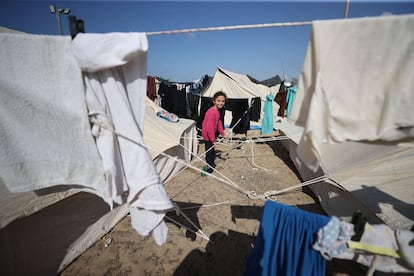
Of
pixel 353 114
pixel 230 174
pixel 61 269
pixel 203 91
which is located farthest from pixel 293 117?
pixel 203 91

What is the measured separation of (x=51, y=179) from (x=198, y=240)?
81.8 inches

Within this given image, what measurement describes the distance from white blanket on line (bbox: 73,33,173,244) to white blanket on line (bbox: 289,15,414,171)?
36.7 inches

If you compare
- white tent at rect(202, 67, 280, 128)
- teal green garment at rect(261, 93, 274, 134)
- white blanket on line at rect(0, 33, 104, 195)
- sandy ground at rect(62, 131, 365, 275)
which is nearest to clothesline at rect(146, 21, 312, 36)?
white blanket on line at rect(0, 33, 104, 195)

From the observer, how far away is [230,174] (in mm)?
4652

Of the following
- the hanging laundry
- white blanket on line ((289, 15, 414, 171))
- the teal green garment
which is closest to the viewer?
white blanket on line ((289, 15, 414, 171))

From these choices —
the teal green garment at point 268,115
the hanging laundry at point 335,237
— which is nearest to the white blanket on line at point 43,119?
the hanging laundry at point 335,237

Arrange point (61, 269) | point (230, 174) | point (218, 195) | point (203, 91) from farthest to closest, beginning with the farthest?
point (203, 91)
point (230, 174)
point (218, 195)
point (61, 269)

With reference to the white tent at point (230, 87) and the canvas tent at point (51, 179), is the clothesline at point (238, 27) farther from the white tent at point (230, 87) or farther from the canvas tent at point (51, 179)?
the white tent at point (230, 87)

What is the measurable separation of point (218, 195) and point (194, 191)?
1.67 feet

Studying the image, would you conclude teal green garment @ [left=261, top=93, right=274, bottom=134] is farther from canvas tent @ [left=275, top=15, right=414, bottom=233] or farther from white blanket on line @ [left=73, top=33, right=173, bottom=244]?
white blanket on line @ [left=73, top=33, right=173, bottom=244]

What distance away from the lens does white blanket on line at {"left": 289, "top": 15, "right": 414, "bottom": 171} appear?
87 cm

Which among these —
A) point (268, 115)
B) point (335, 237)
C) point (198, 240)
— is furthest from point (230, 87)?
point (335, 237)

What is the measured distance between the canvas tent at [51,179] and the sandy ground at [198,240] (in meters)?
0.32

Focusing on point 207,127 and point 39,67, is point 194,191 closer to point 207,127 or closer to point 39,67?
point 207,127
